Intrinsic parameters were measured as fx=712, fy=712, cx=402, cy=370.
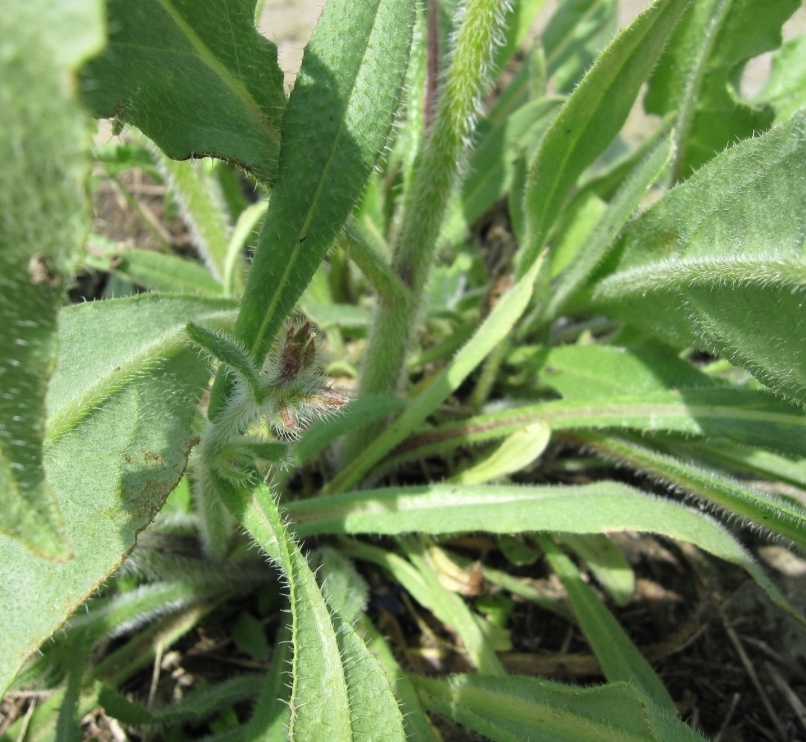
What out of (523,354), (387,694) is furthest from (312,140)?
(523,354)

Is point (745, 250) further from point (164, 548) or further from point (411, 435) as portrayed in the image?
point (164, 548)

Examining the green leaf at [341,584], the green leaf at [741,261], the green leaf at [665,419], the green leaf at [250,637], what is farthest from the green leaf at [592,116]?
the green leaf at [250,637]

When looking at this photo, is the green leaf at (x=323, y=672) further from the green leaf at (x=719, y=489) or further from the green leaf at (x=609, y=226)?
the green leaf at (x=609, y=226)

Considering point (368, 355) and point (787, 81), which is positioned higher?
point (787, 81)

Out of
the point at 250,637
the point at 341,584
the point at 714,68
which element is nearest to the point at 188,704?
the point at 250,637

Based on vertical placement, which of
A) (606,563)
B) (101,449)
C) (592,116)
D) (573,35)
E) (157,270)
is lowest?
(606,563)

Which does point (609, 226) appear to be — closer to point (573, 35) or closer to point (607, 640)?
point (607, 640)

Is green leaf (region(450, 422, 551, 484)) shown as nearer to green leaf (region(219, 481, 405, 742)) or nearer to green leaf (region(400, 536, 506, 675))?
green leaf (region(400, 536, 506, 675))

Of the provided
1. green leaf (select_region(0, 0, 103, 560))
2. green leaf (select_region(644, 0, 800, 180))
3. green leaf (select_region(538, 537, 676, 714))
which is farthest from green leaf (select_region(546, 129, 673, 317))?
green leaf (select_region(0, 0, 103, 560))
